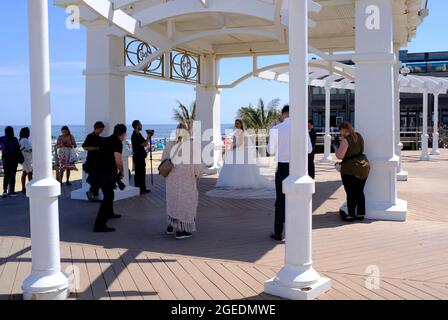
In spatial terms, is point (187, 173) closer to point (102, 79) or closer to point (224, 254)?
point (224, 254)

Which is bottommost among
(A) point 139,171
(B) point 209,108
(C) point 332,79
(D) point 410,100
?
(A) point 139,171

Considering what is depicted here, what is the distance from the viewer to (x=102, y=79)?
9305 mm

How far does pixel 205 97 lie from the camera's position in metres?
14.1

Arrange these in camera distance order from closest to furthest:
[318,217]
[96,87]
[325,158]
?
[318,217]
[96,87]
[325,158]

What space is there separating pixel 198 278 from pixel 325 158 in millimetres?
14025

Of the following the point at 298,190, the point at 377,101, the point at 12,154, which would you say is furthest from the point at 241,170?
the point at 298,190

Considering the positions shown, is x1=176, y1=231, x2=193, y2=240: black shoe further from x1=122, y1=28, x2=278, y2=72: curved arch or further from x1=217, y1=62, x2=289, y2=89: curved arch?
x1=217, y1=62, x2=289, y2=89: curved arch

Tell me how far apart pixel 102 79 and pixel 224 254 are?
5.25 metres


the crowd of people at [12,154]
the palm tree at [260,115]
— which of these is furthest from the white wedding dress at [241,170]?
the palm tree at [260,115]

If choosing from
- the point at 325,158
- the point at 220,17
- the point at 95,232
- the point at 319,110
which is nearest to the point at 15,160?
the point at 95,232

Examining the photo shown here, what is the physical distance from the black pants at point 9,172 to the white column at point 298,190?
24.6 ft

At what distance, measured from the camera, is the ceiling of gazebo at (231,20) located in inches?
320

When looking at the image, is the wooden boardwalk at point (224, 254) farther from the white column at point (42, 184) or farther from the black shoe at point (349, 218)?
the white column at point (42, 184)
